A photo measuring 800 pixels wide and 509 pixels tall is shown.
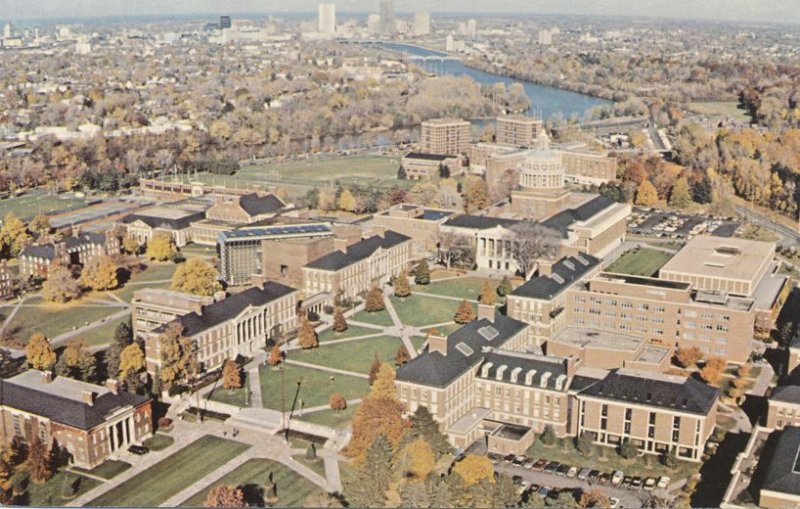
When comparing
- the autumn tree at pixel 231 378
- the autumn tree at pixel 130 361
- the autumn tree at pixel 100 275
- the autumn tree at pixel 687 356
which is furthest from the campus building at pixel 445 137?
the autumn tree at pixel 231 378

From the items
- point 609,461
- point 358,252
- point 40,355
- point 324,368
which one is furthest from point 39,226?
point 609,461

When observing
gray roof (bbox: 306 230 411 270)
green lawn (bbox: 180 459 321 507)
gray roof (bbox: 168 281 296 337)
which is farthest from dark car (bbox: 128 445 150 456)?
gray roof (bbox: 306 230 411 270)

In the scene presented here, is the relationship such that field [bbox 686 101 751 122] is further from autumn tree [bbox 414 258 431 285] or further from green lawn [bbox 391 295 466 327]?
green lawn [bbox 391 295 466 327]

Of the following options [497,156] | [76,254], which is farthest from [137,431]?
[497,156]

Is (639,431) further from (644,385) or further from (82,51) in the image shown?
(82,51)

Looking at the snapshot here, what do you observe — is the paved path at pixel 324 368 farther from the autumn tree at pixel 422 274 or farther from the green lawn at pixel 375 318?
the autumn tree at pixel 422 274

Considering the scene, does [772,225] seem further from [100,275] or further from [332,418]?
[100,275]

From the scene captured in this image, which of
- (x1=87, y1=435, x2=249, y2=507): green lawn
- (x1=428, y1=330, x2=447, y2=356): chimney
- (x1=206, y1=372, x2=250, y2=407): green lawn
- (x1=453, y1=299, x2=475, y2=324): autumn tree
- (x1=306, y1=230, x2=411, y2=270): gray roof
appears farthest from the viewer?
(x1=306, y1=230, x2=411, y2=270): gray roof
